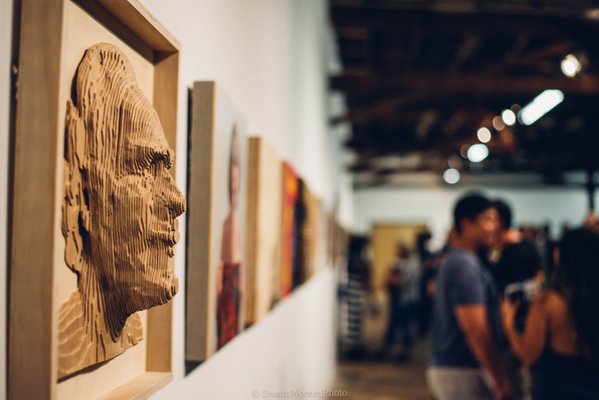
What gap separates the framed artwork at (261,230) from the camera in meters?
1.86

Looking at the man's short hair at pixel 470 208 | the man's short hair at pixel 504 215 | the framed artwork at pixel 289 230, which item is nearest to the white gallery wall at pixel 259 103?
the framed artwork at pixel 289 230

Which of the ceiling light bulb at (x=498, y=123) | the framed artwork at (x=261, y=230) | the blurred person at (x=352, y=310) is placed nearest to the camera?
the framed artwork at (x=261, y=230)

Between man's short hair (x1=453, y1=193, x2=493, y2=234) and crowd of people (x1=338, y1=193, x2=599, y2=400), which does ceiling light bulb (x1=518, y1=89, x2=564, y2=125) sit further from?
man's short hair (x1=453, y1=193, x2=493, y2=234)

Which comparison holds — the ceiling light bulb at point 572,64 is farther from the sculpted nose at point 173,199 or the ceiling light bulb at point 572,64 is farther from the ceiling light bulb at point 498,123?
the ceiling light bulb at point 498,123

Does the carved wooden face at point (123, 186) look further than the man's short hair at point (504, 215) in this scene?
No

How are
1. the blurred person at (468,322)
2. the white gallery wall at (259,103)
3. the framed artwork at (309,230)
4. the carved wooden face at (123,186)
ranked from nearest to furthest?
the carved wooden face at (123,186) → the white gallery wall at (259,103) → the blurred person at (468,322) → the framed artwork at (309,230)

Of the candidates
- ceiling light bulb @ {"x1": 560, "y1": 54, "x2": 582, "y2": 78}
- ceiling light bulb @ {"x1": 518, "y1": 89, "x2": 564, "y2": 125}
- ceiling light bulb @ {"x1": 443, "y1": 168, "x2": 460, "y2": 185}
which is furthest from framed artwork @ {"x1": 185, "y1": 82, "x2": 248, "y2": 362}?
A: ceiling light bulb @ {"x1": 443, "y1": 168, "x2": 460, "y2": 185}

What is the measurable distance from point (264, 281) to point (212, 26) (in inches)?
34.1

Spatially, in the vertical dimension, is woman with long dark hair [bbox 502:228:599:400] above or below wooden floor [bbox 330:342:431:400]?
above

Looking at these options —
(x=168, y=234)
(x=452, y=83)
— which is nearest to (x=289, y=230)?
(x=168, y=234)

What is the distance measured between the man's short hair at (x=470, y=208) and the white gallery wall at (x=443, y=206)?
15.0 meters

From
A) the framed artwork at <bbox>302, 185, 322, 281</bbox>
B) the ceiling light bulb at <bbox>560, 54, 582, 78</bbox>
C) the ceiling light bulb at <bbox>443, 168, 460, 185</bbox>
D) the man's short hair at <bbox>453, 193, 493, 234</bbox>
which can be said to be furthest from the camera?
the ceiling light bulb at <bbox>443, 168, 460, 185</bbox>

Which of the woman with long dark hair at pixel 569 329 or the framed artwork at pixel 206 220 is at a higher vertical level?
the framed artwork at pixel 206 220

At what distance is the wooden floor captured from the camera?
22.0 feet
